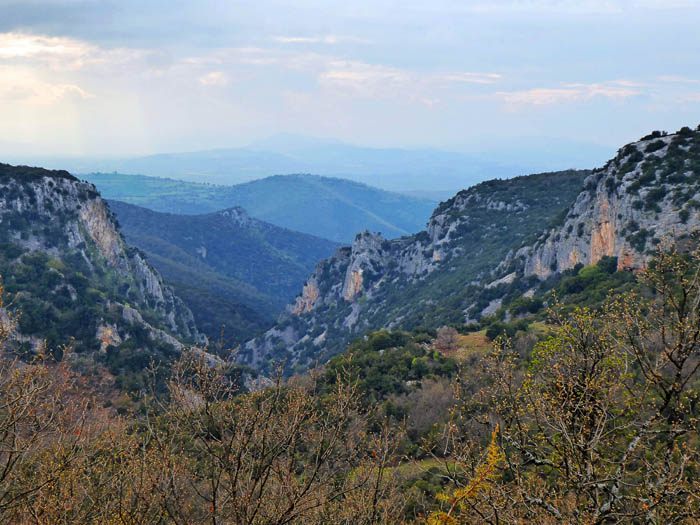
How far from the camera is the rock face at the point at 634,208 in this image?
125 ft

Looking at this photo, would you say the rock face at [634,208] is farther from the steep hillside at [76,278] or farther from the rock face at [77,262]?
the rock face at [77,262]

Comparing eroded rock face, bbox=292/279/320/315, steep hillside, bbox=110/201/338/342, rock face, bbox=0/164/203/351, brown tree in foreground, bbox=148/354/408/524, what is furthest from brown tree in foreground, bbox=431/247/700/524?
eroded rock face, bbox=292/279/320/315

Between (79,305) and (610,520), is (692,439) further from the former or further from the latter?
(79,305)

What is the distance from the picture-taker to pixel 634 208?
136 feet

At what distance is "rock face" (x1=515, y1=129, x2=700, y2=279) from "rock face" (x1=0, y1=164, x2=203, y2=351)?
167 ft

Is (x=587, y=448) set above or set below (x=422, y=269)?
above

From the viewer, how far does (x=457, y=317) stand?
59.9 metres

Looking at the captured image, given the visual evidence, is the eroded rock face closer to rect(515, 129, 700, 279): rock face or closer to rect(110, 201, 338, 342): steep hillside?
rect(110, 201, 338, 342): steep hillside

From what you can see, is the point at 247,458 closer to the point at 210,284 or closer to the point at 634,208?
the point at 634,208

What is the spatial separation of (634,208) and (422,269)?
1988 inches

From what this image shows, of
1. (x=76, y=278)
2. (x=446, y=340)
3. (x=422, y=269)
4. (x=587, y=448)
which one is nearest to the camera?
(x=587, y=448)

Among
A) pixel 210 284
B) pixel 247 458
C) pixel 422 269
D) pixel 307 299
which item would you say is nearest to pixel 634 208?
pixel 247 458

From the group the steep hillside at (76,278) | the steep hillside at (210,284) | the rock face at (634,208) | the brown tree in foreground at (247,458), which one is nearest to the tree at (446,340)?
the rock face at (634,208)

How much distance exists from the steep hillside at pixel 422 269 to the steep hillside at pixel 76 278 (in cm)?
2534
